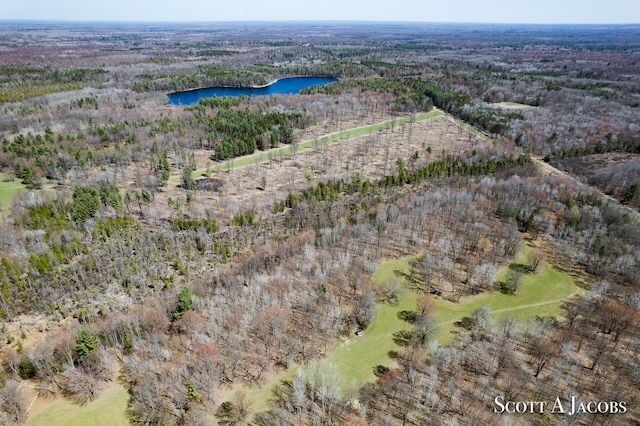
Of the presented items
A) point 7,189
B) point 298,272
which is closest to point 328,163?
point 298,272

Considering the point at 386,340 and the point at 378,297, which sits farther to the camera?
the point at 378,297

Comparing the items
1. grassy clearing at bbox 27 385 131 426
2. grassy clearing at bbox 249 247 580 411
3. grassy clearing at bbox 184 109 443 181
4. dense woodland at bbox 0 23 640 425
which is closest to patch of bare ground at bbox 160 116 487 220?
dense woodland at bbox 0 23 640 425

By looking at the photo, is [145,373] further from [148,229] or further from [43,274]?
[148,229]

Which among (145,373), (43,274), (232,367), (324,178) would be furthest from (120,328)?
(324,178)

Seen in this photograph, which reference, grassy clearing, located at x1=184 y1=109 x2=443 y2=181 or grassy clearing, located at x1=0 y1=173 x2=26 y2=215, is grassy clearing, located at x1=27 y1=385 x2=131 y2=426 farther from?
grassy clearing, located at x1=184 y1=109 x2=443 y2=181

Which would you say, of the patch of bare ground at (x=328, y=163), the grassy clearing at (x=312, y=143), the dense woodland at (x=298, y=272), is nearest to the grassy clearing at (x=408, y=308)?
the dense woodland at (x=298, y=272)

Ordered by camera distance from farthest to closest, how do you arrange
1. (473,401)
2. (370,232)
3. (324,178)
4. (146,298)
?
(324,178) < (370,232) < (146,298) < (473,401)

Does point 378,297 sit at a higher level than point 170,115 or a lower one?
lower
